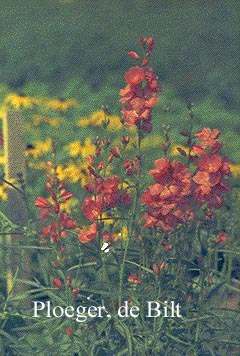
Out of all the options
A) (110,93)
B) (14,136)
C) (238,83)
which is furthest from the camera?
(238,83)

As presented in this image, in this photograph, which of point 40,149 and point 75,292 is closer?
point 75,292

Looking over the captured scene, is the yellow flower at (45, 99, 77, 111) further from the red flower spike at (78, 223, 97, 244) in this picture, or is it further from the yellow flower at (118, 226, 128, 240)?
the red flower spike at (78, 223, 97, 244)

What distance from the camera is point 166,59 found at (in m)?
11.6

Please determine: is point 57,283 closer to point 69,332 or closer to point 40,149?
point 69,332

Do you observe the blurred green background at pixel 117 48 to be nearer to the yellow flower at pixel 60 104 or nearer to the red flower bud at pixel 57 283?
the yellow flower at pixel 60 104

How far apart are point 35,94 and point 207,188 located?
20.2 ft

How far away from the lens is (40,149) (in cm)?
659

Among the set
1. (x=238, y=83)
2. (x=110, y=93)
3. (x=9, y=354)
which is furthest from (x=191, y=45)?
(x=9, y=354)

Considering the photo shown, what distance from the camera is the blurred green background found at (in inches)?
423

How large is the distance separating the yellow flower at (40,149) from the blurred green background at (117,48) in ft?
8.34

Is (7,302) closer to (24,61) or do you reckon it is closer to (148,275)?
→ (148,275)

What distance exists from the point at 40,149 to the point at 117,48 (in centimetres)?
529

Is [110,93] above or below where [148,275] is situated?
above

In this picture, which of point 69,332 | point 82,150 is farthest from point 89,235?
point 82,150
